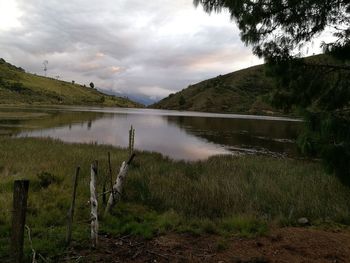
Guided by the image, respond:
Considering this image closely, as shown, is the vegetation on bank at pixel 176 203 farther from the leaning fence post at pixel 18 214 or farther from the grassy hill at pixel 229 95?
the grassy hill at pixel 229 95

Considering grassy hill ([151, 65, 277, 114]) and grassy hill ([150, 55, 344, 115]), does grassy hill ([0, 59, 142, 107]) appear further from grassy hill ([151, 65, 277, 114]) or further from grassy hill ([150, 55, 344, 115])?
grassy hill ([150, 55, 344, 115])

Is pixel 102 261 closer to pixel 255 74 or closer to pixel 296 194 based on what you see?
pixel 296 194

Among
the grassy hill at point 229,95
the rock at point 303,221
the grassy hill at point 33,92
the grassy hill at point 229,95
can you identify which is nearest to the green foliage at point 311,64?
the rock at point 303,221

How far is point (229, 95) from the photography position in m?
162

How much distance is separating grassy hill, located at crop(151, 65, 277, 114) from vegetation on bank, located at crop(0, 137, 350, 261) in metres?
121

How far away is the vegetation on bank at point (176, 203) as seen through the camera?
849cm

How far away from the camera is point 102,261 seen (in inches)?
263

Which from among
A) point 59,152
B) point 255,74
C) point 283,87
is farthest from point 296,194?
point 255,74

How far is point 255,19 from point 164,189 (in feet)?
21.4

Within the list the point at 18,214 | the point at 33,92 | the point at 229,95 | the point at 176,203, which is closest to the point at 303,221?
the point at 176,203

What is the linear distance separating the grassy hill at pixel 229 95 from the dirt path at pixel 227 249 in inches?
4952

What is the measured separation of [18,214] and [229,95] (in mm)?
160144

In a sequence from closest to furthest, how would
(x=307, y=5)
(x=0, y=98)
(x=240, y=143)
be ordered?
(x=307, y=5), (x=240, y=143), (x=0, y=98)

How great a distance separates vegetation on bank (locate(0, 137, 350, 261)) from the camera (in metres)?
8.49
